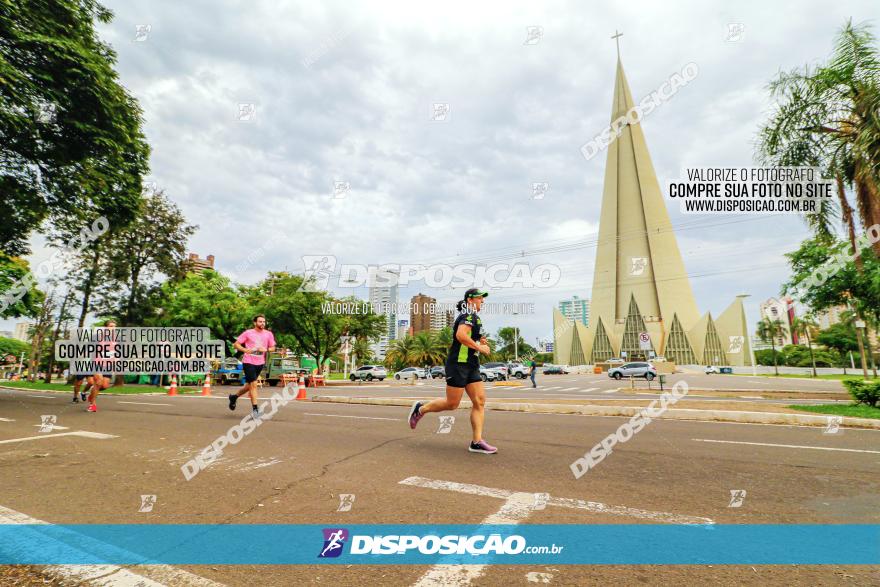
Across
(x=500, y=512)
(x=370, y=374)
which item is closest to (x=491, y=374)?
(x=370, y=374)

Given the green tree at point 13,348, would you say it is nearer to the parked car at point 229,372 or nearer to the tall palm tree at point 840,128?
the parked car at point 229,372

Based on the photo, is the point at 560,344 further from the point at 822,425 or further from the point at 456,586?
the point at 456,586

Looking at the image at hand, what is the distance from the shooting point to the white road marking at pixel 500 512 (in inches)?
81.7

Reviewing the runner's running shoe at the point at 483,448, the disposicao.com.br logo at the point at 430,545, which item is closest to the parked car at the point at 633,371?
the runner's running shoe at the point at 483,448

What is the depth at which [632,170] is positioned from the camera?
91.8 metres

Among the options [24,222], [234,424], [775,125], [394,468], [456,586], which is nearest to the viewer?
[456,586]

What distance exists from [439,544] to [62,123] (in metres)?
15.5

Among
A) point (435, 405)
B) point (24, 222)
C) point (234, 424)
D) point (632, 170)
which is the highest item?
point (632, 170)

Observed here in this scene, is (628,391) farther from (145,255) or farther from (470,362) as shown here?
(145,255)

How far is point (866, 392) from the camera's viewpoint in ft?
34.2

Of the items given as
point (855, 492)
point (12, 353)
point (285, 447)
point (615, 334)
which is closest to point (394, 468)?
point (285, 447)

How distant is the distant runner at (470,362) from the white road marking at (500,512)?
1.40m

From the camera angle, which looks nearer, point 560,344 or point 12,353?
point 12,353

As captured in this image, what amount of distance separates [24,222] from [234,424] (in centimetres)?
1304
